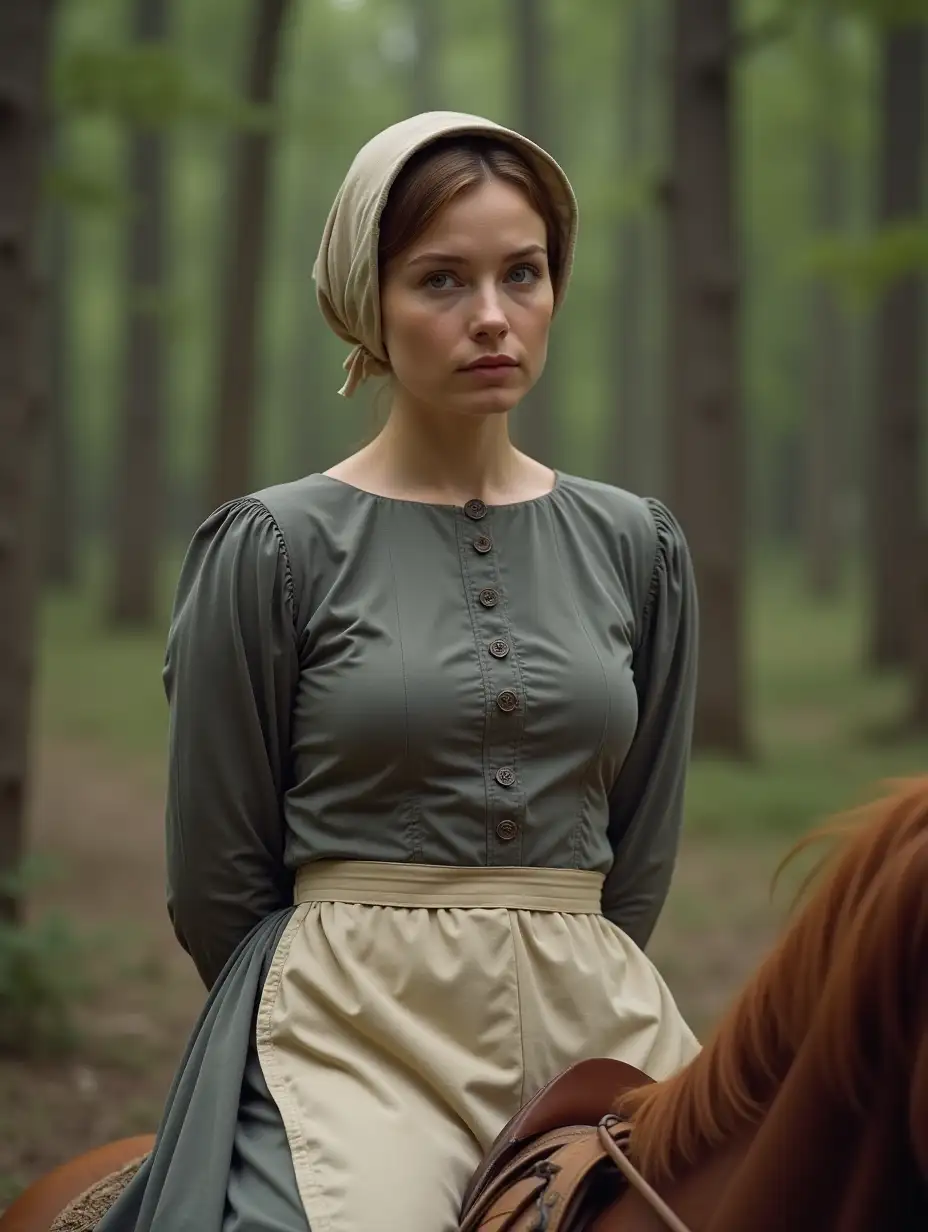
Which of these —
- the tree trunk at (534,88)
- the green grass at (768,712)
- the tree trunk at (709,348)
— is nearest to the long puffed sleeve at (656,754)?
the green grass at (768,712)

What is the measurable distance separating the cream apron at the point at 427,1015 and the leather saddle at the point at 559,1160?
0.09 metres

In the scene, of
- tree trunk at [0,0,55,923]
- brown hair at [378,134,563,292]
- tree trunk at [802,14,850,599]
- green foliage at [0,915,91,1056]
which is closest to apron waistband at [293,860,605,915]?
brown hair at [378,134,563,292]

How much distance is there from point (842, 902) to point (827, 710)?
12.6 m

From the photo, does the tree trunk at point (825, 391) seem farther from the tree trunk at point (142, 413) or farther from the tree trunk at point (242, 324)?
the tree trunk at point (242, 324)

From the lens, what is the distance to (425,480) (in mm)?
2615

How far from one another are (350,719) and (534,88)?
745 inches

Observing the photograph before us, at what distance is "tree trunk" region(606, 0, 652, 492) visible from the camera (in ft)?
79.7

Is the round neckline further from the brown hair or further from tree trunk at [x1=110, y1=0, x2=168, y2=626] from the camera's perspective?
tree trunk at [x1=110, y1=0, x2=168, y2=626]

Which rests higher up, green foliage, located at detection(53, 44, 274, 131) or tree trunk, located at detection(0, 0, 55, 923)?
green foliage, located at detection(53, 44, 274, 131)

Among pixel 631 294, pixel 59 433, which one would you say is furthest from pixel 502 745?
pixel 631 294

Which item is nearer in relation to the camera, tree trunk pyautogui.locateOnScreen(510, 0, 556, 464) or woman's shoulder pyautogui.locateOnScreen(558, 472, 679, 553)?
woman's shoulder pyautogui.locateOnScreen(558, 472, 679, 553)

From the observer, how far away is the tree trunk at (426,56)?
2597cm

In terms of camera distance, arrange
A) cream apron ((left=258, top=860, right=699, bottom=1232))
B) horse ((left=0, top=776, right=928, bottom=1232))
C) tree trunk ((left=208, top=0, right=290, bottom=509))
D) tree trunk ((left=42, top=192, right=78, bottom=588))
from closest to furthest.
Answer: horse ((left=0, top=776, right=928, bottom=1232))
cream apron ((left=258, top=860, right=699, bottom=1232))
tree trunk ((left=208, top=0, right=290, bottom=509))
tree trunk ((left=42, top=192, right=78, bottom=588))

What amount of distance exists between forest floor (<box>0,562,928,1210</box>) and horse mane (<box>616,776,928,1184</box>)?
0.26 meters
